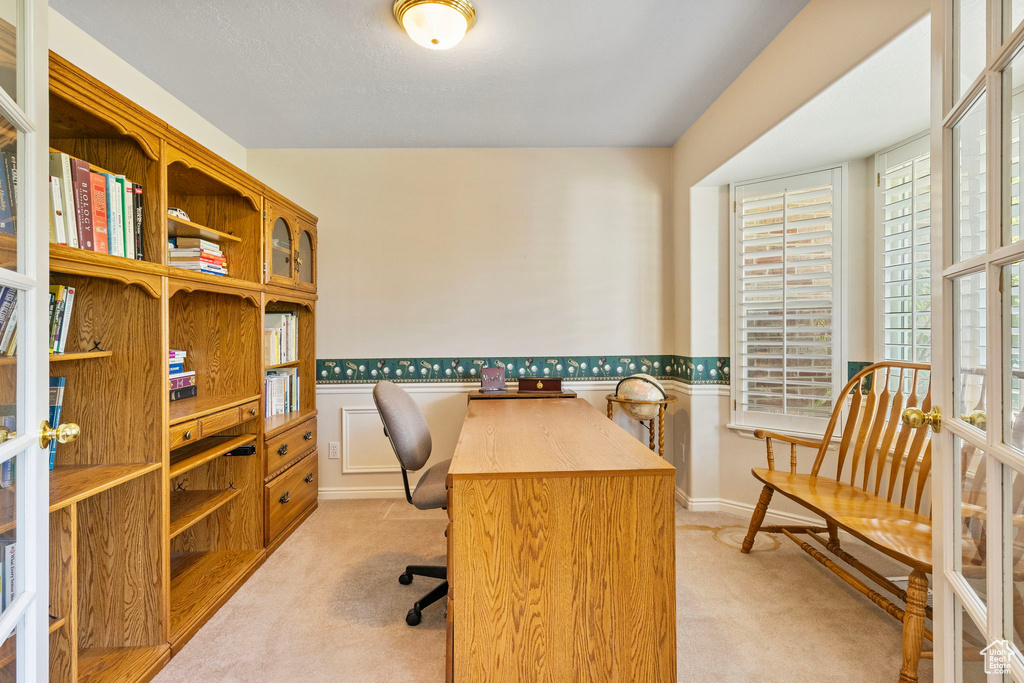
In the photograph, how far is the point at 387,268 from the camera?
3.52m

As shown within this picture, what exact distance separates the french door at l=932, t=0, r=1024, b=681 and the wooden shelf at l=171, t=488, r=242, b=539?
2458 millimetres

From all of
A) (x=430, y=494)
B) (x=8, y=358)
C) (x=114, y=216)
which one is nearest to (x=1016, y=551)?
(x=430, y=494)

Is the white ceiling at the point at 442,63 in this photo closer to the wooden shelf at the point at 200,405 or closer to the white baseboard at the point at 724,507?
the wooden shelf at the point at 200,405

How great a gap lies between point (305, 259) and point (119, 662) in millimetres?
2337

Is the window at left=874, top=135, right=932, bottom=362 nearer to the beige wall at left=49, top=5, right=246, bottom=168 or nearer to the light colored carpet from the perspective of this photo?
the light colored carpet

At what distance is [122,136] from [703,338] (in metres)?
3.16

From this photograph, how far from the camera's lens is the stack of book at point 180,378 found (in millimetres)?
2398

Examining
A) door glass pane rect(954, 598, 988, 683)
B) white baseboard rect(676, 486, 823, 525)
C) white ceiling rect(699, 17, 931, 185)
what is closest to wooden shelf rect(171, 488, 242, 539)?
door glass pane rect(954, 598, 988, 683)

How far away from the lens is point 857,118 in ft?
7.32

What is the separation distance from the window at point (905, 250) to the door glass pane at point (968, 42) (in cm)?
162

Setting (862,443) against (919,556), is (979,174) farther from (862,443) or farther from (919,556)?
(862,443)

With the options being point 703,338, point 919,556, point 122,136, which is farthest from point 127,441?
point 703,338

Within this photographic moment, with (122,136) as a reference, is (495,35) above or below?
above

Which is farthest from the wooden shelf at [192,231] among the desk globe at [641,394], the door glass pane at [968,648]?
the door glass pane at [968,648]
